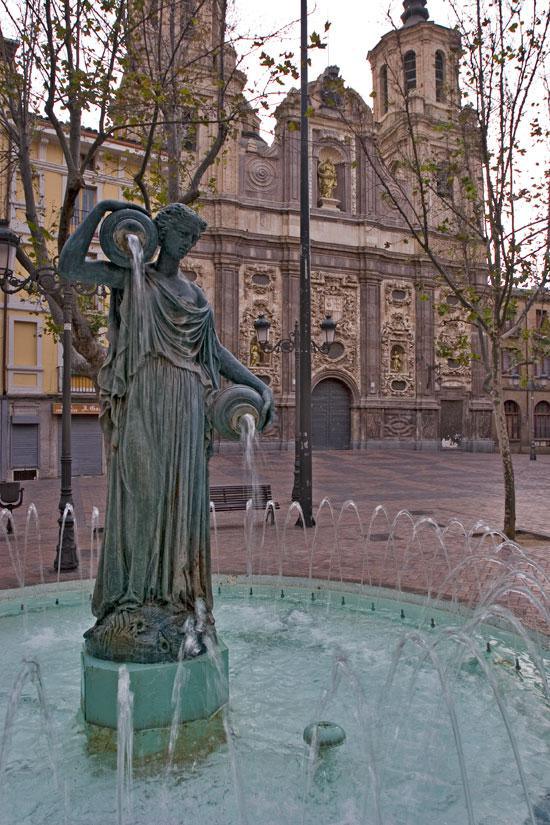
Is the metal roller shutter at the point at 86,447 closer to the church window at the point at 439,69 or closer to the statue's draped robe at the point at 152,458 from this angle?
the statue's draped robe at the point at 152,458

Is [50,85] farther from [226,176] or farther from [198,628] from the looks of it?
[226,176]

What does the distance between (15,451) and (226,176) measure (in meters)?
17.0

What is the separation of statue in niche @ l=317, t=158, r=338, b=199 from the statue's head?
31378 mm

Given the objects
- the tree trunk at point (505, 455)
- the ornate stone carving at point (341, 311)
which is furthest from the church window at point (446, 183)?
the ornate stone carving at point (341, 311)

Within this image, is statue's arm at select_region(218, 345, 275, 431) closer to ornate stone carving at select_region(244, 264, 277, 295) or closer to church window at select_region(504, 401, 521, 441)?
ornate stone carving at select_region(244, 264, 277, 295)

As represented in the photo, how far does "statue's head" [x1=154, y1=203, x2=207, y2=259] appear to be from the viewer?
10.2 ft

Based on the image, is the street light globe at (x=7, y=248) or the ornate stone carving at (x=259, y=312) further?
the ornate stone carving at (x=259, y=312)

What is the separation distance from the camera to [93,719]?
9.65 feet

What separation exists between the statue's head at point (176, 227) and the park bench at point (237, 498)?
820 centimetres

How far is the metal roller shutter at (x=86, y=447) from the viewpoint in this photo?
21719 millimetres

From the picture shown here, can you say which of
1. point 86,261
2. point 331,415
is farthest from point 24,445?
point 86,261

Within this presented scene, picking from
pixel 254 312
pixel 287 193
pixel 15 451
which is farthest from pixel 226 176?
pixel 15 451

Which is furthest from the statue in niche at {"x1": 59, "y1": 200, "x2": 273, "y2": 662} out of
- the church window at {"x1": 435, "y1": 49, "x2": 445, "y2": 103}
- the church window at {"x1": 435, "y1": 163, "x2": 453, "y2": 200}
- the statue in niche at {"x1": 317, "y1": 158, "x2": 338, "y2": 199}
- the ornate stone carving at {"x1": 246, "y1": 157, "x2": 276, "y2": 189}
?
the church window at {"x1": 435, "y1": 49, "x2": 445, "y2": 103}

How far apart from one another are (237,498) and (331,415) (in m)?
20.6
